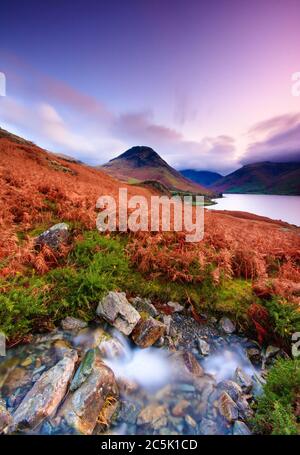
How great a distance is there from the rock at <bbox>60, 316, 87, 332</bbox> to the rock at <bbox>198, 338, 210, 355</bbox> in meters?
2.66

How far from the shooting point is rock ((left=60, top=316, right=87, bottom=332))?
16.7 ft

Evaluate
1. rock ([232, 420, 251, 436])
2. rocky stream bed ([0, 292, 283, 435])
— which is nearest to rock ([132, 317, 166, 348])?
rocky stream bed ([0, 292, 283, 435])

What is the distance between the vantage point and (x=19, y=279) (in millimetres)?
5574

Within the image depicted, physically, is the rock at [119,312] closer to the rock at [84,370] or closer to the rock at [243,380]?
the rock at [84,370]

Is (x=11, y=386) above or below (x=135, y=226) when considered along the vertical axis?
below

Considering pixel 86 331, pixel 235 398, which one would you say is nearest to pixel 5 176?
pixel 86 331

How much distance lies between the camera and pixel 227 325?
18.9 ft

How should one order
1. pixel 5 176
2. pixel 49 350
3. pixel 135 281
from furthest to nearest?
pixel 5 176, pixel 135 281, pixel 49 350

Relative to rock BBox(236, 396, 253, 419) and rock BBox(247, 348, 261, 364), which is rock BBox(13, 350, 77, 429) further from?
rock BBox(247, 348, 261, 364)

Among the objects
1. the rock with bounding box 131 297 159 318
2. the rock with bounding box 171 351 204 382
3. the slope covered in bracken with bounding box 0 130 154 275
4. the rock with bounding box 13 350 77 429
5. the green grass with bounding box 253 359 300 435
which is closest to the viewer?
the green grass with bounding box 253 359 300 435

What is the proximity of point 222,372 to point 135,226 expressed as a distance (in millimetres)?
4782

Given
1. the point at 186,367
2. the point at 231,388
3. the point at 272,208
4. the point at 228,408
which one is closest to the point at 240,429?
the point at 228,408

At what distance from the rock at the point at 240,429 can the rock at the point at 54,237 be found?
5.65 metres

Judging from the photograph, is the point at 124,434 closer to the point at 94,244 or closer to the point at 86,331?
the point at 86,331
